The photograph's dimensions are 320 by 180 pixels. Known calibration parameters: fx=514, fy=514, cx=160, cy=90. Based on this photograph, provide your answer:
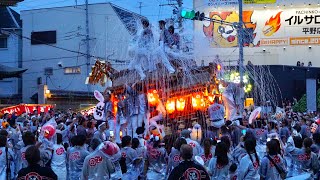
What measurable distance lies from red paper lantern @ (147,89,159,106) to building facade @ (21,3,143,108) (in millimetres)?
23358

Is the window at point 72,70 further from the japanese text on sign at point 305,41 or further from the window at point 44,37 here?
the japanese text on sign at point 305,41

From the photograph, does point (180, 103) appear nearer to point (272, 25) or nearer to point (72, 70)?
point (72, 70)

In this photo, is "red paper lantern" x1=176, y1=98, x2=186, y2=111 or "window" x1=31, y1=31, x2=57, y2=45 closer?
"red paper lantern" x1=176, y1=98, x2=186, y2=111

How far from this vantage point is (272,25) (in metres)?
43.2

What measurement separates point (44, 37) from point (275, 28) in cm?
1901

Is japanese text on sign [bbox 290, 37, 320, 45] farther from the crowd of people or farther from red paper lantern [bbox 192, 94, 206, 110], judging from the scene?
the crowd of people

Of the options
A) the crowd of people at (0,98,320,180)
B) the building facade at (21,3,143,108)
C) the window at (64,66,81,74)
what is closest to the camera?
the crowd of people at (0,98,320,180)

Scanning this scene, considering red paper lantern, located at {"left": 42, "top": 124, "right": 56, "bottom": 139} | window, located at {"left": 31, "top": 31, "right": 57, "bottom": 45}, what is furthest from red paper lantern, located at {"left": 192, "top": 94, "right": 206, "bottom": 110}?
window, located at {"left": 31, "top": 31, "right": 57, "bottom": 45}

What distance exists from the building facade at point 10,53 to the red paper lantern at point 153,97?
92.2ft

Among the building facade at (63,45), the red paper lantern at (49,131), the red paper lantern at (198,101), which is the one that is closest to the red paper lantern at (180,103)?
the red paper lantern at (198,101)

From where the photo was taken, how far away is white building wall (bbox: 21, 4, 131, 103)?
3897 cm

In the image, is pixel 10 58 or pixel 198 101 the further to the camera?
pixel 10 58

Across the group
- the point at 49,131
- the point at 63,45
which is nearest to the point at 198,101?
the point at 49,131

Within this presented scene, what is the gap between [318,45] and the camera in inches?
1671
